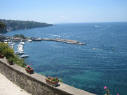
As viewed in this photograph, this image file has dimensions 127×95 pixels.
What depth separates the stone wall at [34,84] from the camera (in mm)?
5219

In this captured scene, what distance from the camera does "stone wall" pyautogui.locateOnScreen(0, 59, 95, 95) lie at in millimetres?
5219

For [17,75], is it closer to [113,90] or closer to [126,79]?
[113,90]

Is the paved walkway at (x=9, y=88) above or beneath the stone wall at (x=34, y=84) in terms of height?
beneath

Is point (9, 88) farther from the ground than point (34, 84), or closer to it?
closer to it

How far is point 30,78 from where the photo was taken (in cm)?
651

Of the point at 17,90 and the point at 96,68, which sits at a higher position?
the point at 17,90

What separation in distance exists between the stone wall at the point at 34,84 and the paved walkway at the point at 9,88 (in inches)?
6.9

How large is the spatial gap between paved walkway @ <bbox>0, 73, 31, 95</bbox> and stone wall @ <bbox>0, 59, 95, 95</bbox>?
18 centimetres

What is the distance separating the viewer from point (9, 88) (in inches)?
288

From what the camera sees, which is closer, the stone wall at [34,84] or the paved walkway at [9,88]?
the stone wall at [34,84]

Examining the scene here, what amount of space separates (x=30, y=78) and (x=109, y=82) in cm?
2382

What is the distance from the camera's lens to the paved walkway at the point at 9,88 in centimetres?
679

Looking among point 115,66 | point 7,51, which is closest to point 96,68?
point 115,66

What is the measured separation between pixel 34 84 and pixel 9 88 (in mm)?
1772
